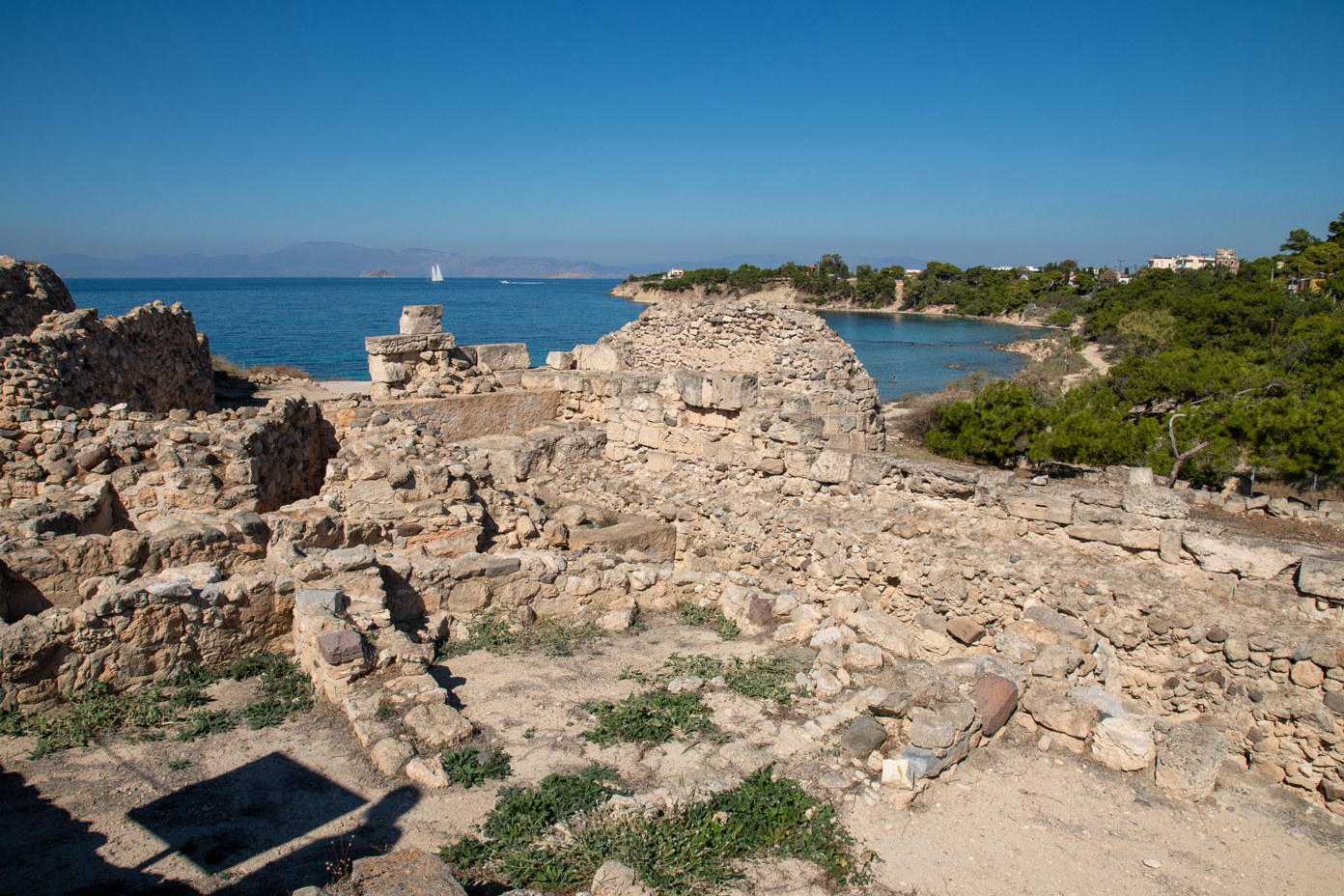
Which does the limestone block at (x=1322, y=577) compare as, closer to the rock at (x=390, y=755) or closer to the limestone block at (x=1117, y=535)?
the limestone block at (x=1117, y=535)

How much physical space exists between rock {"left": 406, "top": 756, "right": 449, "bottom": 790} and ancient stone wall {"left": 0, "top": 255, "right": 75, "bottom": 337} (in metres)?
10.9

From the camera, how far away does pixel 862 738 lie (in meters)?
4.39

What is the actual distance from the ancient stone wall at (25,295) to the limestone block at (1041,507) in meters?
13.2

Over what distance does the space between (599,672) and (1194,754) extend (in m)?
3.74

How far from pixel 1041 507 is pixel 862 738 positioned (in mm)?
2831

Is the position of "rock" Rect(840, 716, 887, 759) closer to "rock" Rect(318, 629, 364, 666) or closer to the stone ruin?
the stone ruin

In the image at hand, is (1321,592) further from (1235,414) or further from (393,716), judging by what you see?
(1235,414)

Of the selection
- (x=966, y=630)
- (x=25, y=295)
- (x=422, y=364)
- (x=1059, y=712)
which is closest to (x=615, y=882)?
(x=1059, y=712)

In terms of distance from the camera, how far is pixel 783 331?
11.5 m

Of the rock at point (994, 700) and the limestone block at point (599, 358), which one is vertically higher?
the limestone block at point (599, 358)

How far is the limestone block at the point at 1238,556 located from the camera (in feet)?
16.5

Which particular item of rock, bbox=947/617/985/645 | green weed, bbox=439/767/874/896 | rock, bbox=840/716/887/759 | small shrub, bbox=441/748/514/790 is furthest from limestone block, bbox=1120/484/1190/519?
small shrub, bbox=441/748/514/790

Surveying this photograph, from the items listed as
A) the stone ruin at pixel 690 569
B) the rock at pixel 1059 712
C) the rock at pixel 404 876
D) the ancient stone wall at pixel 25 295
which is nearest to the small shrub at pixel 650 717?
the stone ruin at pixel 690 569

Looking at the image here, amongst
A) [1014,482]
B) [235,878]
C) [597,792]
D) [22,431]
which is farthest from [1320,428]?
[22,431]
